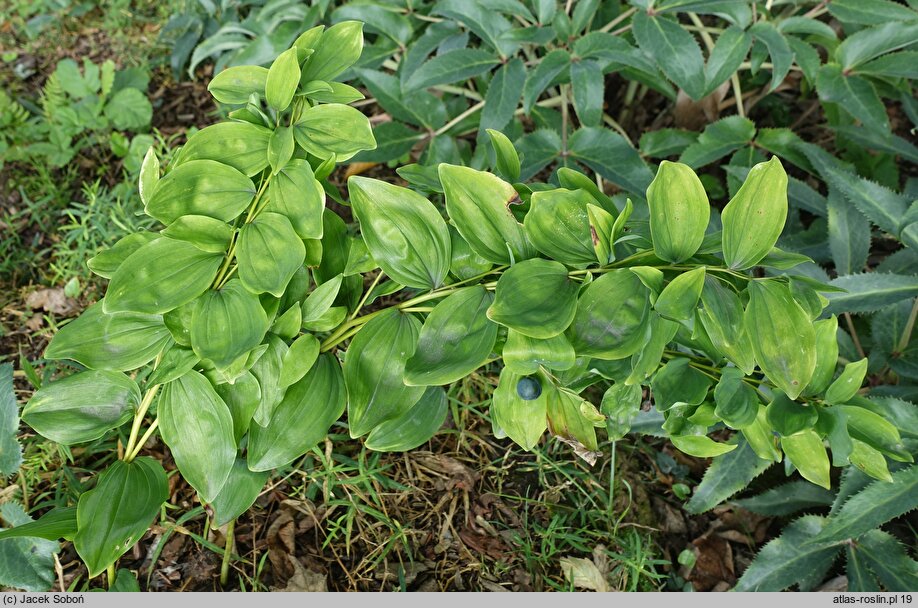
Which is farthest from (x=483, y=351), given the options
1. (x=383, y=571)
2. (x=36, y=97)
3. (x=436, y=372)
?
(x=36, y=97)

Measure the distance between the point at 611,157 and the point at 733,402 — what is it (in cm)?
95

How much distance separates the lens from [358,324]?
3.29 ft

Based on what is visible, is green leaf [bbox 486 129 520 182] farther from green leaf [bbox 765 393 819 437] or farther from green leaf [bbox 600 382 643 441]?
green leaf [bbox 765 393 819 437]

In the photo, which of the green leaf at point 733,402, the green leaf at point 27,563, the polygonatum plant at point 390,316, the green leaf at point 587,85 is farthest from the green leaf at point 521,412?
the green leaf at point 587,85

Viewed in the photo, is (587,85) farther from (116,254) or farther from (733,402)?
(116,254)

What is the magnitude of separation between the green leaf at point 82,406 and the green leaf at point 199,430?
0.09m

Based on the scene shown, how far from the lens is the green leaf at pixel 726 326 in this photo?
0.82 metres

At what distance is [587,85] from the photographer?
165cm

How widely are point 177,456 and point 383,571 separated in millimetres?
643

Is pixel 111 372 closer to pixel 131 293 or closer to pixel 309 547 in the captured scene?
pixel 131 293

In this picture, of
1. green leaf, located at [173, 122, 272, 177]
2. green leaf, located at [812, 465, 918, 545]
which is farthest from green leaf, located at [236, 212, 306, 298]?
green leaf, located at [812, 465, 918, 545]

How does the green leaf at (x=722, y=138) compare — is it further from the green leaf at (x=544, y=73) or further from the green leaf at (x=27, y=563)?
the green leaf at (x=27, y=563)

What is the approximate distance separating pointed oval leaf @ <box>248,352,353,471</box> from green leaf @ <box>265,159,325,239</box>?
0.22 meters

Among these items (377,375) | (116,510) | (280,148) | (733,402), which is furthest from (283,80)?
(733,402)
